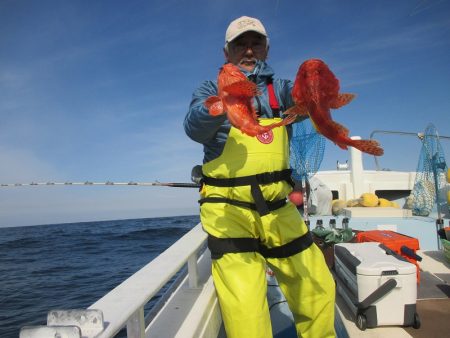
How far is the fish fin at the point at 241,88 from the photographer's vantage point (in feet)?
5.35

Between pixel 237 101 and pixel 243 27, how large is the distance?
79 centimetres

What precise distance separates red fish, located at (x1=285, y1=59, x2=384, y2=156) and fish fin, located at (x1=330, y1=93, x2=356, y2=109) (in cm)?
3

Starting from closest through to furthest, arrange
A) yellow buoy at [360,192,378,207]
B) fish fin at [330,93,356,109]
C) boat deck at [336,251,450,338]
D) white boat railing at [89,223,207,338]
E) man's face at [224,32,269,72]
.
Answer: white boat railing at [89,223,207,338] < fish fin at [330,93,356,109] < man's face at [224,32,269,72] < boat deck at [336,251,450,338] < yellow buoy at [360,192,378,207]

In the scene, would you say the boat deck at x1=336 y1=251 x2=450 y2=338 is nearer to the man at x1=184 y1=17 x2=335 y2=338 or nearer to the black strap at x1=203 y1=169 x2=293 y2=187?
the man at x1=184 y1=17 x2=335 y2=338

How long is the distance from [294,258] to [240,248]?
35 centimetres

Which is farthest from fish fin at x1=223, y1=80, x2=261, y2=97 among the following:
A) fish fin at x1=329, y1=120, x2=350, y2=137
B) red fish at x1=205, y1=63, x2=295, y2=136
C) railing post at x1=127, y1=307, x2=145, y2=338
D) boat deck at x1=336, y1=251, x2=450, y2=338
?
boat deck at x1=336, y1=251, x2=450, y2=338

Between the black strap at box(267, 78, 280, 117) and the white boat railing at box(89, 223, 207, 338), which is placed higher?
the black strap at box(267, 78, 280, 117)

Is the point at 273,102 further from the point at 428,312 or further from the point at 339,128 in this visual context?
the point at 428,312

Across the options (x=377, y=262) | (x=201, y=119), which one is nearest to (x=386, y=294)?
(x=377, y=262)

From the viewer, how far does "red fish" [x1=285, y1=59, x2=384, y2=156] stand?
1.71 m

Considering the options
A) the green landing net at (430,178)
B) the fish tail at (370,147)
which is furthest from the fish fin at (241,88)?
the green landing net at (430,178)

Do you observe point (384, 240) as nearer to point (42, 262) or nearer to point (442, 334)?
point (442, 334)

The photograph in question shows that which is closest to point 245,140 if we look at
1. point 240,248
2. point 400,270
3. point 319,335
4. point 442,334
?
point 240,248

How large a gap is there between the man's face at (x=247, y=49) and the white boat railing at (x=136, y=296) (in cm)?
132
